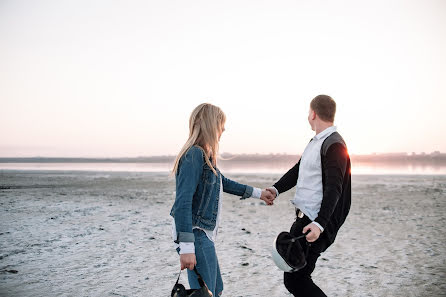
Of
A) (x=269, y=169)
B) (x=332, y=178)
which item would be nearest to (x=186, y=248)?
(x=332, y=178)

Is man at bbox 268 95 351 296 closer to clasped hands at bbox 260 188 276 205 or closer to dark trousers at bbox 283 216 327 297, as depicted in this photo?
dark trousers at bbox 283 216 327 297

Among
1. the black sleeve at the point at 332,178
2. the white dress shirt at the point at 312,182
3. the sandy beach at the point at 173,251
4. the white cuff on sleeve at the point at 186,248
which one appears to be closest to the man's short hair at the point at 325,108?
the white dress shirt at the point at 312,182

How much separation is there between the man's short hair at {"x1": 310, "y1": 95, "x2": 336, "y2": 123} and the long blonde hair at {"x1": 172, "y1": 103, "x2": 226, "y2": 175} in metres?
0.95

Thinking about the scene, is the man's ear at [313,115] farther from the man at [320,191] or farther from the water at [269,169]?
the water at [269,169]

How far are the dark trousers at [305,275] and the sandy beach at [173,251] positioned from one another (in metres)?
1.74

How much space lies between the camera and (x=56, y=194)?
14492 mm

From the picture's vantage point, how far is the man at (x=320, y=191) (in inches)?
111

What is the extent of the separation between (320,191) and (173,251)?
4.37 metres

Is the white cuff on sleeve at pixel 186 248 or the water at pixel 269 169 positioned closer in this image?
the white cuff on sleeve at pixel 186 248

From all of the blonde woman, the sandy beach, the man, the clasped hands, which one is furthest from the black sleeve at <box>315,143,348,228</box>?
the sandy beach

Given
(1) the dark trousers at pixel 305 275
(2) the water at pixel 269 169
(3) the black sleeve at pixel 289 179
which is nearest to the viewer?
(1) the dark trousers at pixel 305 275

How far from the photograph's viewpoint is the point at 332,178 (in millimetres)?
2824

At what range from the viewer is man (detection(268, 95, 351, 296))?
111 inches

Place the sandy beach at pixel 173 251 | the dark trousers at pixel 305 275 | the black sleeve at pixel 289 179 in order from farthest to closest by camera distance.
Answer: the sandy beach at pixel 173 251 → the black sleeve at pixel 289 179 → the dark trousers at pixel 305 275
